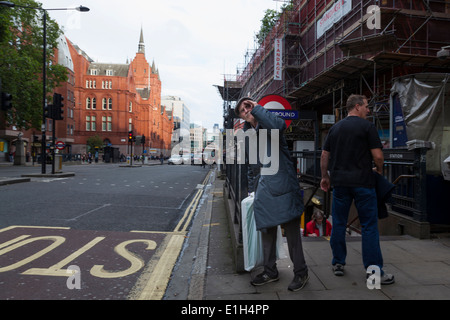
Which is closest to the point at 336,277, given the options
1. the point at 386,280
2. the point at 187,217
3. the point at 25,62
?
the point at 386,280

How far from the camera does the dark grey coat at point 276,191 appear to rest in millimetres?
2840

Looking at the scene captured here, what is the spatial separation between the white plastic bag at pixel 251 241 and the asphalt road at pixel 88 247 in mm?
911

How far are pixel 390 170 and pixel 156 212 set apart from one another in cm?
498

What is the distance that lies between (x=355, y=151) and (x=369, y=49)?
1215 centimetres

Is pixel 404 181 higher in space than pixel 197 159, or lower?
lower

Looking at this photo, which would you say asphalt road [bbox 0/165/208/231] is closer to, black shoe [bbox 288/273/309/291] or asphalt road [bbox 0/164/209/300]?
asphalt road [bbox 0/164/209/300]

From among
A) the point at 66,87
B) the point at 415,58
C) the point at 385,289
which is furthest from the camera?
the point at 66,87

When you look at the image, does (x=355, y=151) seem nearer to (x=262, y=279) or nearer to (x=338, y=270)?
(x=338, y=270)

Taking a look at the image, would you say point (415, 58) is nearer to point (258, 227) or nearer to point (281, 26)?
point (258, 227)

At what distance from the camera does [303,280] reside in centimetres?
291

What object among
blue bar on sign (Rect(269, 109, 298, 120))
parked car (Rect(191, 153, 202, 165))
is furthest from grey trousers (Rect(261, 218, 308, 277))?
parked car (Rect(191, 153, 202, 165))

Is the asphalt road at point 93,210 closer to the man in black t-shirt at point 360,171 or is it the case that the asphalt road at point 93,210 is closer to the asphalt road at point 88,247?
the asphalt road at point 88,247

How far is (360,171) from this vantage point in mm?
3021
